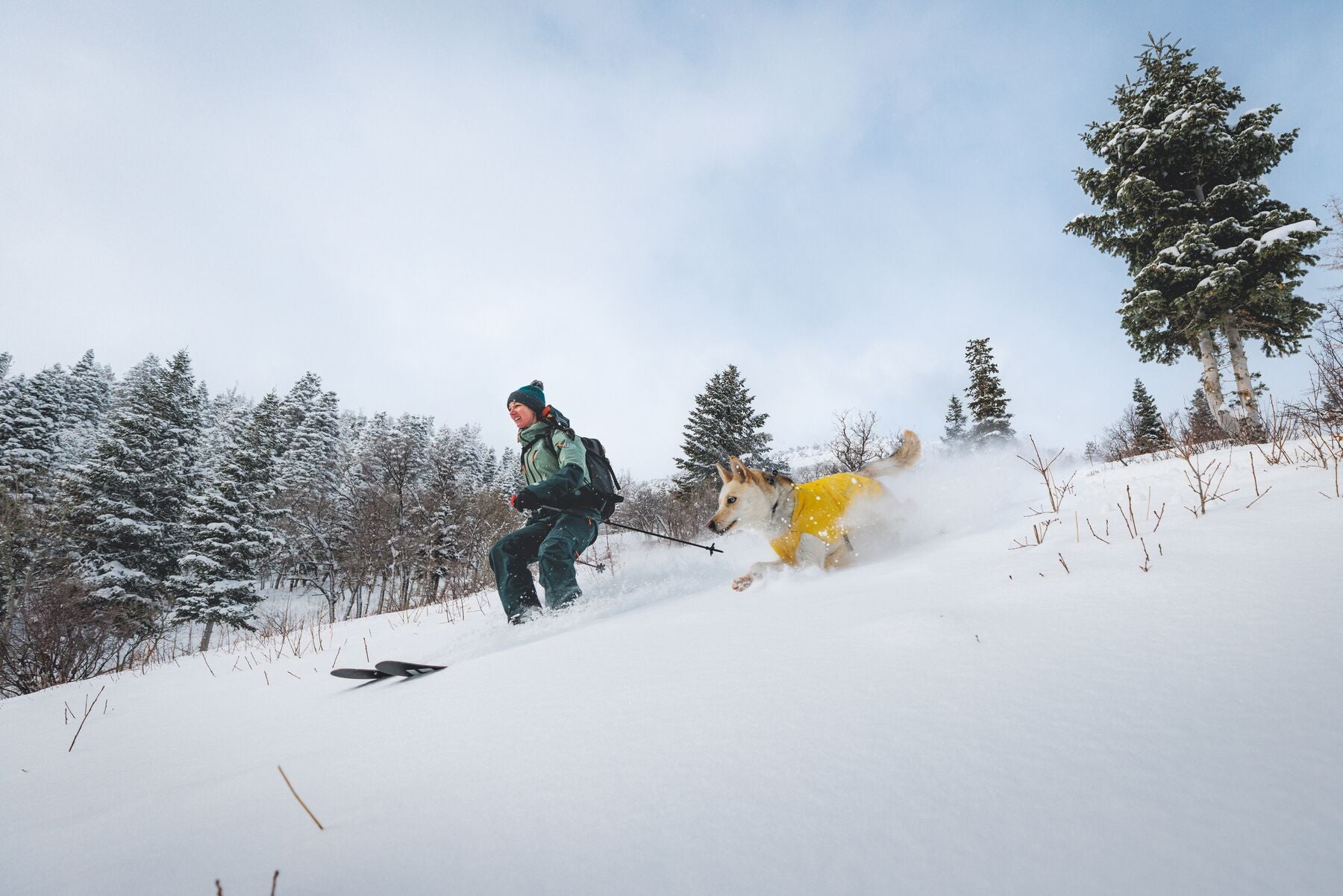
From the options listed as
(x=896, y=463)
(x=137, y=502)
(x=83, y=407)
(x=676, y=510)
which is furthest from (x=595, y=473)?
(x=83, y=407)

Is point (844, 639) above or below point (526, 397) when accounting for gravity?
below

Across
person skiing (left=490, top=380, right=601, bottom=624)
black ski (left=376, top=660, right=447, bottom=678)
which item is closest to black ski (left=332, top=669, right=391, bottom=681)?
black ski (left=376, top=660, right=447, bottom=678)

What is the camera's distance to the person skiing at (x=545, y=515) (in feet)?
12.5

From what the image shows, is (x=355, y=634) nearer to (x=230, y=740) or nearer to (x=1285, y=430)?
(x=230, y=740)

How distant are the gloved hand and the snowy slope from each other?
67.7 inches

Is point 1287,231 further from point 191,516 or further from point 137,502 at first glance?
point 137,502

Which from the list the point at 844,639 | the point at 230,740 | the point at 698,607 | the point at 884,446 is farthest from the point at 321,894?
the point at 884,446

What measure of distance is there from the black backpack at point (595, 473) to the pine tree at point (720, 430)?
21516 millimetres

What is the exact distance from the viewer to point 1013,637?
1.40 meters

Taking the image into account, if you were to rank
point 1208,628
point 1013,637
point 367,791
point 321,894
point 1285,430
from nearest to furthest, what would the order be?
point 321,894 → point 367,791 → point 1208,628 → point 1013,637 → point 1285,430

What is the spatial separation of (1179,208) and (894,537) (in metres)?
15.3

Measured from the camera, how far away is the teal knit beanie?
4.42 metres

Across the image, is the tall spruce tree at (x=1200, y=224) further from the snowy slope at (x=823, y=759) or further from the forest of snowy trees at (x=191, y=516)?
the forest of snowy trees at (x=191, y=516)

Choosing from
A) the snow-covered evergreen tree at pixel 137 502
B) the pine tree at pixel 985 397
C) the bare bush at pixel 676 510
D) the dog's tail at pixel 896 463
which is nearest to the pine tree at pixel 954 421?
the pine tree at pixel 985 397
